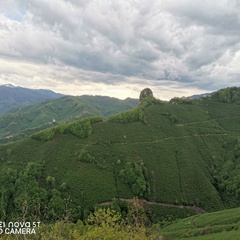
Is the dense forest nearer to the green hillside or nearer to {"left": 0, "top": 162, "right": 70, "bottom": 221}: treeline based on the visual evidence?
{"left": 0, "top": 162, "right": 70, "bottom": 221}: treeline

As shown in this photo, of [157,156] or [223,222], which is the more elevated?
[157,156]

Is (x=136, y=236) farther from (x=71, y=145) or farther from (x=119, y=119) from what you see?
(x=119, y=119)

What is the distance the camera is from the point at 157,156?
15188cm

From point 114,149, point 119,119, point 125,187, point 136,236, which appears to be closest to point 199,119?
point 119,119

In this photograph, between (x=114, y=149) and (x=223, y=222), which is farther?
(x=114, y=149)

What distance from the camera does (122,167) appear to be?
141125mm

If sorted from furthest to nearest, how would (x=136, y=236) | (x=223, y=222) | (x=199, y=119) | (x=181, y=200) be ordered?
1. (x=199, y=119)
2. (x=181, y=200)
3. (x=223, y=222)
4. (x=136, y=236)

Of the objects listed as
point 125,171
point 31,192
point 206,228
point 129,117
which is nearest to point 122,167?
point 125,171

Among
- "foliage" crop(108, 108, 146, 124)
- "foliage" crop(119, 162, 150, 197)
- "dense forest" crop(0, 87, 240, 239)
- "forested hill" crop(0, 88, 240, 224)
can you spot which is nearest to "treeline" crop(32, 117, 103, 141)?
"forested hill" crop(0, 88, 240, 224)

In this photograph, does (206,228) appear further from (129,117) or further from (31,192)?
(129,117)

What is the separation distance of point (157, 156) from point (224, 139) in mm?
48456

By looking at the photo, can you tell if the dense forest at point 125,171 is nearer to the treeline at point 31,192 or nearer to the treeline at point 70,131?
the treeline at point 31,192

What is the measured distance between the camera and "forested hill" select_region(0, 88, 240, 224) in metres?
124

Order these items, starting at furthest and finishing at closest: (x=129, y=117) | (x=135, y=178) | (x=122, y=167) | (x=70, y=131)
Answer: (x=129, y=117) < (x=70, y=131) < (x=122, y=167) < (x=135, y=178)
